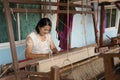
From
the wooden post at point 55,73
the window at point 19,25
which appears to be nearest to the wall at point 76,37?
the window at point 19,25

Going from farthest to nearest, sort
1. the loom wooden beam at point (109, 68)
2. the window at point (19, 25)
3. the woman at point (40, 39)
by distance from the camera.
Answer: the window at point (19, 25) → the woman at point (40, 39) → the loom wooden beam at point (109, 68)

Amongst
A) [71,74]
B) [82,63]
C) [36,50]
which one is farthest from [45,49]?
[71,74]

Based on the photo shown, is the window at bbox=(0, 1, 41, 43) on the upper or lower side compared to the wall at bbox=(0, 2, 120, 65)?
upper

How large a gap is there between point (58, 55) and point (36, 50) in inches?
30.2

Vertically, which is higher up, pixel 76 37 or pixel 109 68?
pixel 109 68

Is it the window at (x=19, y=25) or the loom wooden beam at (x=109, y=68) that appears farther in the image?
the window at (x=19, y=25)

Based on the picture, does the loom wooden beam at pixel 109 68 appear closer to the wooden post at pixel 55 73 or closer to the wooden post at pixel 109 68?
the wooden post at pixel 109 68

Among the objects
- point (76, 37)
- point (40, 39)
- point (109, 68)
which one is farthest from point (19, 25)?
→ point (109, 68)

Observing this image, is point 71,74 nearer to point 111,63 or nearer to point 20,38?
point 111,63

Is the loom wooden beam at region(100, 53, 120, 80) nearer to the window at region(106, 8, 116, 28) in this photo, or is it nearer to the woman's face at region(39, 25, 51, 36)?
the woman's face at region(39, 25, 51, 36)

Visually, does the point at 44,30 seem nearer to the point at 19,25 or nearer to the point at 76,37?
the point at 19,25

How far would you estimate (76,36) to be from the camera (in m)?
4.47

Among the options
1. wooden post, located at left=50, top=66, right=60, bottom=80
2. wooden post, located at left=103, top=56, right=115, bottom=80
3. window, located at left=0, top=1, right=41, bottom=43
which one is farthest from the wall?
wooden post, located at left=50, top=66, right=60, bottom=80

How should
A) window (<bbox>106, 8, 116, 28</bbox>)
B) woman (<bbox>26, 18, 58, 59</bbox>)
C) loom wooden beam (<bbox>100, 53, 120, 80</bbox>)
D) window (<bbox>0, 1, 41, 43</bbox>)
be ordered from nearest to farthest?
loom wooden beam (<bbox>100, 53, 120, 80</bbox>)
woman (<bbox>26, 18, 58, 59</bbox>)
window (<bbox>0, 1, 41, 43</bbox>)
window (<bbox>106, 8, 116, 28</bbox>)
